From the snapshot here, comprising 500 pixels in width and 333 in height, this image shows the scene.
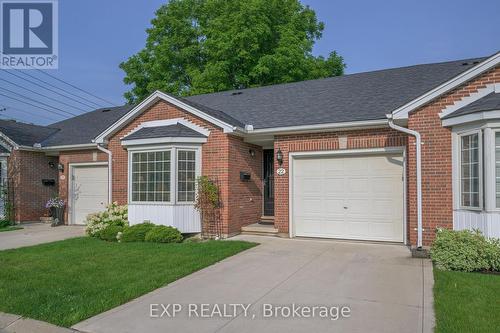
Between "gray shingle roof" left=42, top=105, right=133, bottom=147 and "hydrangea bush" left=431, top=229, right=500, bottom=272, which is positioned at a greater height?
"gray shingle roof" left=42, top=105, right=133, bottom=147

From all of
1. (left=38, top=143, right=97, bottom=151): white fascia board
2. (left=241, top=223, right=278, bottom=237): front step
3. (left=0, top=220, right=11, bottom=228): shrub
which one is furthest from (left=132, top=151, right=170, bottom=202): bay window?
(left=0, top=220, right=11, bottom=228): shrub

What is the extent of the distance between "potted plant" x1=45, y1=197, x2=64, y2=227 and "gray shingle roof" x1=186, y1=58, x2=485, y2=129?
705 centimetres

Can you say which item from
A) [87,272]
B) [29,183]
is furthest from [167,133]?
[29,183]

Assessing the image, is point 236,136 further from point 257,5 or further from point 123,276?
point 257,5

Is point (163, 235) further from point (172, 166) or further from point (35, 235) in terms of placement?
point (35, 235)

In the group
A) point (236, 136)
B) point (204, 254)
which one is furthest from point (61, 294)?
point (236, 136)

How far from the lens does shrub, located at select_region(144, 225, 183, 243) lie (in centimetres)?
1020

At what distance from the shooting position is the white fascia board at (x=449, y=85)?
7.84m

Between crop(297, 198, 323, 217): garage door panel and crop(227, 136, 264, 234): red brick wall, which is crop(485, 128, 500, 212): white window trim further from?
crop(227, 136, 264, 234): red brick wall

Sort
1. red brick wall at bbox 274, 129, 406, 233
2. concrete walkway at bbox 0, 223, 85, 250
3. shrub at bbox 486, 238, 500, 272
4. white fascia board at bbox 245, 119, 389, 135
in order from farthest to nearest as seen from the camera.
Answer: concrete walkway at bbox 0, 223, 85, 250 < red brick wall at bbox 274, 129, 406, 233 < white fascia board at bbox 245, 119, 389, 135 < shrub at bbox 486, 238, 500, 272

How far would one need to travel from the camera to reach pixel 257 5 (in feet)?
76.4

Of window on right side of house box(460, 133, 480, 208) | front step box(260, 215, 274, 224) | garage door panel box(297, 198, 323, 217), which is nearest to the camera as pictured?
window on right side of house box(460, 133, 480, 208)

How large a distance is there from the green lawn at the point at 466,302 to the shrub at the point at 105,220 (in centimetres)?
888

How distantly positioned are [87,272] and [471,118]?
8.05 meters
